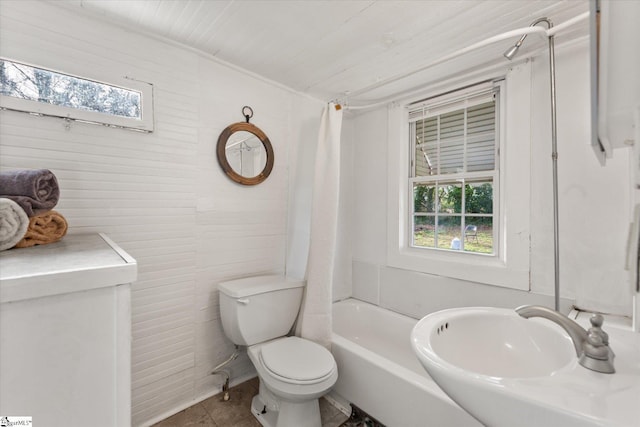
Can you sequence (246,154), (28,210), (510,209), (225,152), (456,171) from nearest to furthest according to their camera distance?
(28,210) < (510,209) < (225,152) < (246,154) < (456,171)

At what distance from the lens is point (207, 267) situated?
5.82 ft

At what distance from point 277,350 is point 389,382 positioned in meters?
0.63

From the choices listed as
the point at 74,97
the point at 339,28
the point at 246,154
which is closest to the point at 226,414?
the point at 246,154

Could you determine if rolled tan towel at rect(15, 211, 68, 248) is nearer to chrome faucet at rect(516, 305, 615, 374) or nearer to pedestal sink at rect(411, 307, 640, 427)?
pedestal sink at rect(411, 307, 640, 427)

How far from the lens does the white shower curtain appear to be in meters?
1.82

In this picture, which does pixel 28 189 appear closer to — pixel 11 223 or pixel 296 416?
pixel 11 223

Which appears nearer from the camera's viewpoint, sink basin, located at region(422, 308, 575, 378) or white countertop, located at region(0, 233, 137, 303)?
white countertop, located at region(0, 233, 137, 303)

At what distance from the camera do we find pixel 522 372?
1020mm

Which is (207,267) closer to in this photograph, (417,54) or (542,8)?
(417,54)

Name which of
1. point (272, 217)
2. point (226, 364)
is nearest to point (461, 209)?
point (272, 217)

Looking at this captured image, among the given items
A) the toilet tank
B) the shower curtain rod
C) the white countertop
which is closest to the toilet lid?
the toilet tank

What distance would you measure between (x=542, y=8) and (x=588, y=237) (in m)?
1.15

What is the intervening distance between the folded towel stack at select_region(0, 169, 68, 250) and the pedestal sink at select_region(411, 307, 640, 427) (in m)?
1.25

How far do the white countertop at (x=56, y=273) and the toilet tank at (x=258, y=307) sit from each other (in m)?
1.00
